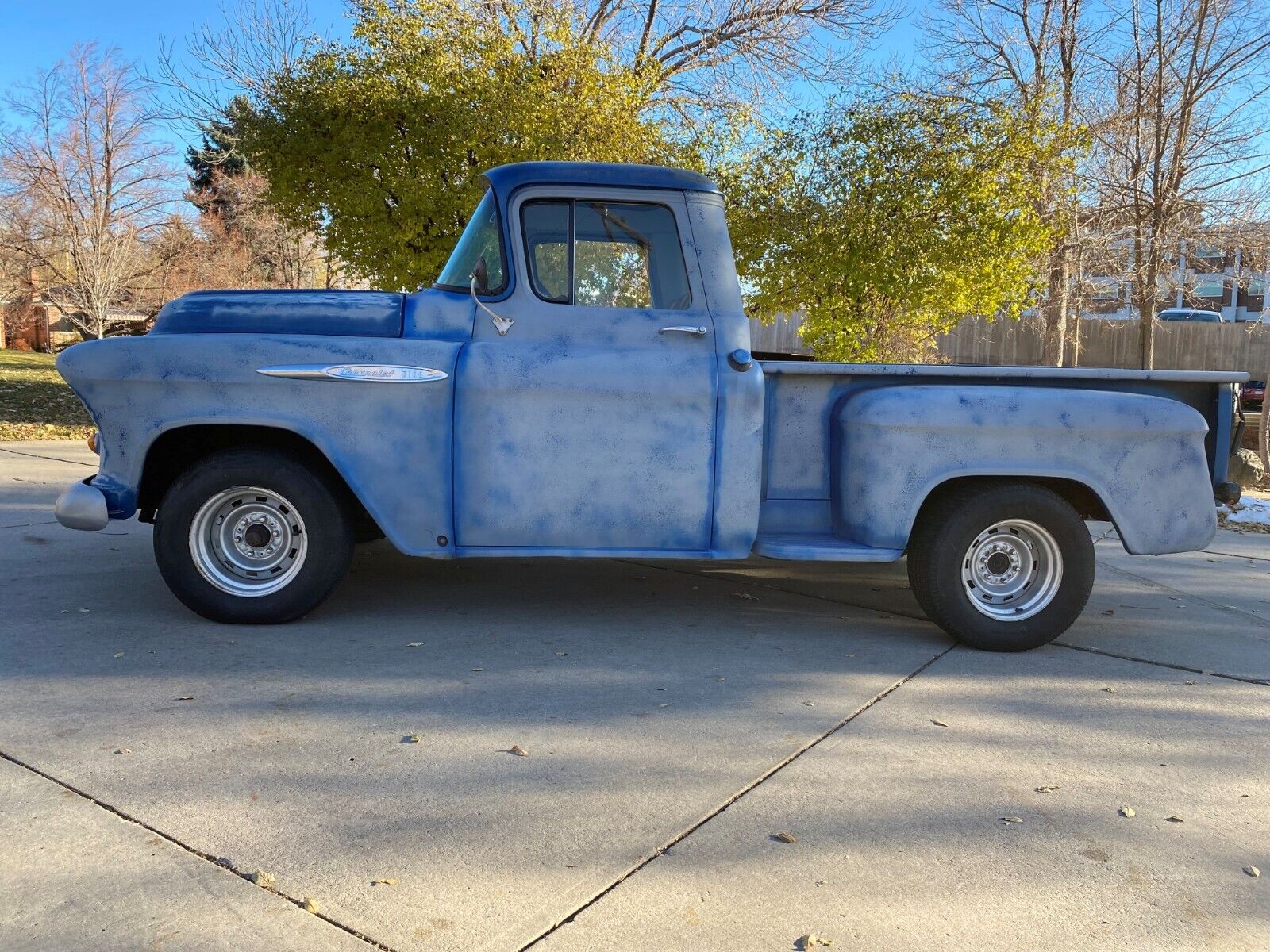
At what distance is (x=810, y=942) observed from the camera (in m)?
2.38

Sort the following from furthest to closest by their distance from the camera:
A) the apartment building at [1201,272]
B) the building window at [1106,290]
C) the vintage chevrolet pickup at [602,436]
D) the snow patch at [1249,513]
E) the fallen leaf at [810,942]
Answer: the building window at [1106,290], the apartment building at [1201,272], the snow patch at [1249,513], the vintage chevrolet pickup at [602,436], the fallen leaf at [810,942]

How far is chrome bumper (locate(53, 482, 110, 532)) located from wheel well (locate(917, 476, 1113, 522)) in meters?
3.76

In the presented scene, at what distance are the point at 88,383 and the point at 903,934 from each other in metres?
4.04

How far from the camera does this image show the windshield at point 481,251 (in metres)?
4.73

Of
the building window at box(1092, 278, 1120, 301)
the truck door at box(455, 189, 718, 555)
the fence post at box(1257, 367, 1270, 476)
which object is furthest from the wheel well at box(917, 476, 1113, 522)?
the building window at box(1092, 278, 1120, 301)

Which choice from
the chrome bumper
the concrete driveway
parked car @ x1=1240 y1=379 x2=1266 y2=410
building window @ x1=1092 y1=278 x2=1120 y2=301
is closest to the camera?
the concrete driveway

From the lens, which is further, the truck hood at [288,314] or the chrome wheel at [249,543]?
the truck hood at [288,314]

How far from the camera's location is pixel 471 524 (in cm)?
454

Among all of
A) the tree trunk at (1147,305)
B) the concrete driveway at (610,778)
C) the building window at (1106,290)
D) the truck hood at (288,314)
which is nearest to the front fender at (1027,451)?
the concrete driveway at (610,778)

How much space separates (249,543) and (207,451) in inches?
22.6

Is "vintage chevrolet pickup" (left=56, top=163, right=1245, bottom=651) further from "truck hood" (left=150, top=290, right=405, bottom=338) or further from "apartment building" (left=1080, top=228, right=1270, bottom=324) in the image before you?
"apartment building" (left=1080, top=228, right=1270, bottom=324)

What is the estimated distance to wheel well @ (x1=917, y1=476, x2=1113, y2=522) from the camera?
4711 millimetres

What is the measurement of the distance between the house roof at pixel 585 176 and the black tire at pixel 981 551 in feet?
6.59

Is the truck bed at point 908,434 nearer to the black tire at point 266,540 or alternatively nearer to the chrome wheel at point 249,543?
the black tire at point 266,540
